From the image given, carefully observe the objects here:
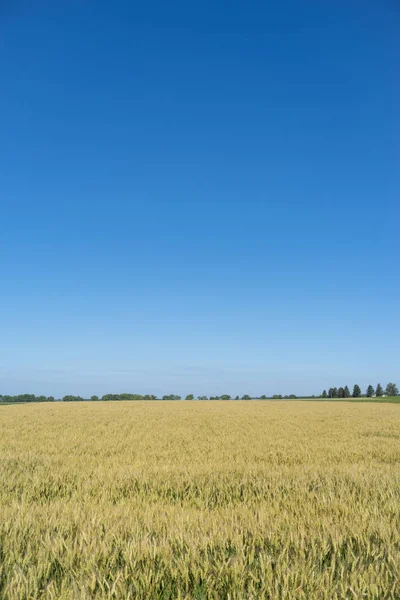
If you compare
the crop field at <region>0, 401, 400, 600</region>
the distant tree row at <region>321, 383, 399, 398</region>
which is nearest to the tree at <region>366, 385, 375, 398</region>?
the distant tree row at <region>321, 383, 399, 398</region>

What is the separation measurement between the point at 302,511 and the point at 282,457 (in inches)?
163

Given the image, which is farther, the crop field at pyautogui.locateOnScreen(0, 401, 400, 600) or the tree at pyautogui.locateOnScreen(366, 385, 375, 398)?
the tree at pyautogui.locateOnScreen(366, 385, 375, 398)

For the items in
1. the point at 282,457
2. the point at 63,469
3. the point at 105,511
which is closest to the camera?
the point at 105,511

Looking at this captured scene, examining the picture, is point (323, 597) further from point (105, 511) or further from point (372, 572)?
point (105, 511)

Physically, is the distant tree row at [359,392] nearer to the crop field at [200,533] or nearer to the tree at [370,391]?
the tree at [370,391]

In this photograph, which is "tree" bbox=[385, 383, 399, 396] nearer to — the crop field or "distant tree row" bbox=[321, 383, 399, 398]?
"distant tree row" bbox=[321, 383, 399, 398]

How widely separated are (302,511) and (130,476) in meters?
2.97

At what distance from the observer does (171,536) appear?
10.6 ft

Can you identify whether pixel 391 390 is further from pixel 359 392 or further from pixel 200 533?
pixel 200 533

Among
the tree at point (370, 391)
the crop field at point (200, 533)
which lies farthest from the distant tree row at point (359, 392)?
the crop field at point (200, 533)

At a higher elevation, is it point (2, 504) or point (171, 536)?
point (171, 536)

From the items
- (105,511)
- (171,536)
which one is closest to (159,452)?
(105,511)

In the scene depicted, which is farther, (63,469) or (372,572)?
(63,469)

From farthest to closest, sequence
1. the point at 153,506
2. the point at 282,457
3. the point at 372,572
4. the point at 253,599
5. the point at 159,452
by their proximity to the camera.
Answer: the point at 159,452 < the point at 282,457 < the point at 153,506 < the point at 372,572 < the point at 253,599
